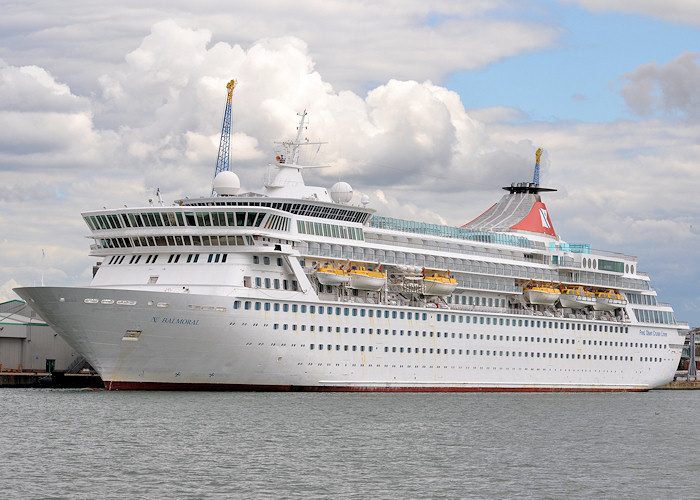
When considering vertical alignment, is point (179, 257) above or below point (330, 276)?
above

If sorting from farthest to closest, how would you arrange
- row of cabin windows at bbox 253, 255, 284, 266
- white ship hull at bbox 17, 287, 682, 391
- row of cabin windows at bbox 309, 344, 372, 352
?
row of cabin windows at bbox 309, 344, 372, 352 → row of cabin windows at bbox 253, 255, 284, 266 → white ship hull at bbox 17, 287, 682, 391

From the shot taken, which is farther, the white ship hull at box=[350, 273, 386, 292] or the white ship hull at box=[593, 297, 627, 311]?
the white ship hull at box=[593, 297, 627, 311]

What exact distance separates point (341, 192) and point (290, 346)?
1141 cm

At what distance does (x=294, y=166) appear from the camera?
61.7m

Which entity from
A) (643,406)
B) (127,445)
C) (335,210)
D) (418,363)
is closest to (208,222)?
(335,210)

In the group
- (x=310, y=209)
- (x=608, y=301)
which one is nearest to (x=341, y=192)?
(x=310, y=209)

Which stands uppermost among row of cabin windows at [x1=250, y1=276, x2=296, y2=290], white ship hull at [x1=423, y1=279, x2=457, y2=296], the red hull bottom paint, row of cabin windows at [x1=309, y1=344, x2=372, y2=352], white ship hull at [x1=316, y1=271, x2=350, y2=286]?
white ship hull at [x1=423, y1=279, x2=457, y2=296]

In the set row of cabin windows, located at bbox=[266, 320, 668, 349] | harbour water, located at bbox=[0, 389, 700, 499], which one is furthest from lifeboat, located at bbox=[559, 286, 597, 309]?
harbour water, located at bbox=[0, 389, 700, 499]

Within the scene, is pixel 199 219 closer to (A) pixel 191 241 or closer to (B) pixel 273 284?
(A) pixel 191 241

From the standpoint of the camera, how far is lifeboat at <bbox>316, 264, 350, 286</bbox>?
5684cm

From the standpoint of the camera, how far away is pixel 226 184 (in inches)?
2256

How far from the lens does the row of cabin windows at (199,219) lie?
5425 centimetres

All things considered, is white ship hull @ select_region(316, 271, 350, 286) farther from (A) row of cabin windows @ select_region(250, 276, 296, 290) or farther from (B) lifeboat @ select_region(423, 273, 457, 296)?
(B) lifeboat @ select_region(423, 273, 457, 296)

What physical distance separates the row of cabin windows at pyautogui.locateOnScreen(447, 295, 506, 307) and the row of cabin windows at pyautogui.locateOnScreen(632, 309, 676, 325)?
14927mm
